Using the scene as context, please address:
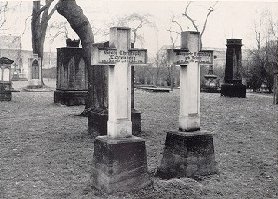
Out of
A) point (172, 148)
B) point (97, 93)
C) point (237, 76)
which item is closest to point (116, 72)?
point (172, 148)

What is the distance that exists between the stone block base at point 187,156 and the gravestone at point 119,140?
0.72 metres

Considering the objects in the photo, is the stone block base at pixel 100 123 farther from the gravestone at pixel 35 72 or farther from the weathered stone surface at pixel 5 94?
the gravestone at pixel 35 72

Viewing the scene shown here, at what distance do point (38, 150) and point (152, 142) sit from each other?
2.32m

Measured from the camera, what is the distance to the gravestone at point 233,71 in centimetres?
1838

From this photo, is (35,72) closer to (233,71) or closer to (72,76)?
(72,76)

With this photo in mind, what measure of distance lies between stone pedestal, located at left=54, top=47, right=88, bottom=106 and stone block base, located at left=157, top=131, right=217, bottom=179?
34.4 ft

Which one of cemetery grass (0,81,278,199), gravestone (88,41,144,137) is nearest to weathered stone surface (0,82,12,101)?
cemetery grass (0,81,278,199)

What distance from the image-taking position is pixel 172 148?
20.7 feet

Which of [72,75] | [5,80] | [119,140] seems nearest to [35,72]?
[5,80]

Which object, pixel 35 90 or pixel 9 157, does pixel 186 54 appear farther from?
pixel 35 90

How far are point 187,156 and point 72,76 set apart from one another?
35.9 feet

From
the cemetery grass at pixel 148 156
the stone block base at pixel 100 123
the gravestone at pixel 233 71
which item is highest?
the gravestone at pixel 233 71

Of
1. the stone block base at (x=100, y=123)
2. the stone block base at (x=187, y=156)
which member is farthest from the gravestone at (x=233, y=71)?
the stone block base at (x=187, y=156)

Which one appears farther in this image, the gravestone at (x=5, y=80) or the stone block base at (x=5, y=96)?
the gravestone at (x=5, y=80)
